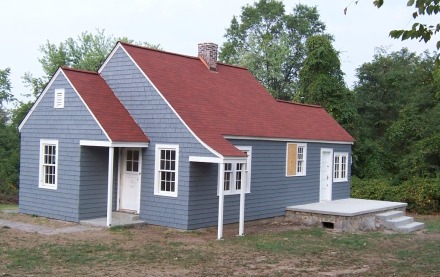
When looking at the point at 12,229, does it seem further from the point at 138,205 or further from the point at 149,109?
the point at 149,109

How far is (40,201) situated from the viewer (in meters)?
17.1

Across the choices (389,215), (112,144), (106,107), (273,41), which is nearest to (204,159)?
(112,144)

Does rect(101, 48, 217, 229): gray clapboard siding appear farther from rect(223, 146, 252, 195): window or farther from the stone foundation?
the stone foundation

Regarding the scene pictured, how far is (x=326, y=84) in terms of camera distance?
30250 mm

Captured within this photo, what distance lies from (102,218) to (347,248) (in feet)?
23.9

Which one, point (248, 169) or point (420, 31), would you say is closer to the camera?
point (420, 31)

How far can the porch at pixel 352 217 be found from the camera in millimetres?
17438

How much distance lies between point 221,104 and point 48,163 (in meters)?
5.87

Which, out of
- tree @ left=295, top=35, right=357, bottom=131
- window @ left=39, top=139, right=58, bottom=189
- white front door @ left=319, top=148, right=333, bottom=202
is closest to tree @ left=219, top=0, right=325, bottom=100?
tree @ left=295, top=35, right=357, bottom=131

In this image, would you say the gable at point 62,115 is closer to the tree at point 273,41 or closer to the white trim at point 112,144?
the white trim at point 112,144

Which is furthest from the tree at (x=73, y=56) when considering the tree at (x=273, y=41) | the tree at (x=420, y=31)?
the tree at (x=420, y=31)

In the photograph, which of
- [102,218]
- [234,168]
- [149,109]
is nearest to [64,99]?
[149,109]

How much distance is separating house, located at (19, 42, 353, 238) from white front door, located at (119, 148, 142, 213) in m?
0.03

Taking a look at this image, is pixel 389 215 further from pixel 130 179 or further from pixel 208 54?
pixel 130 179
